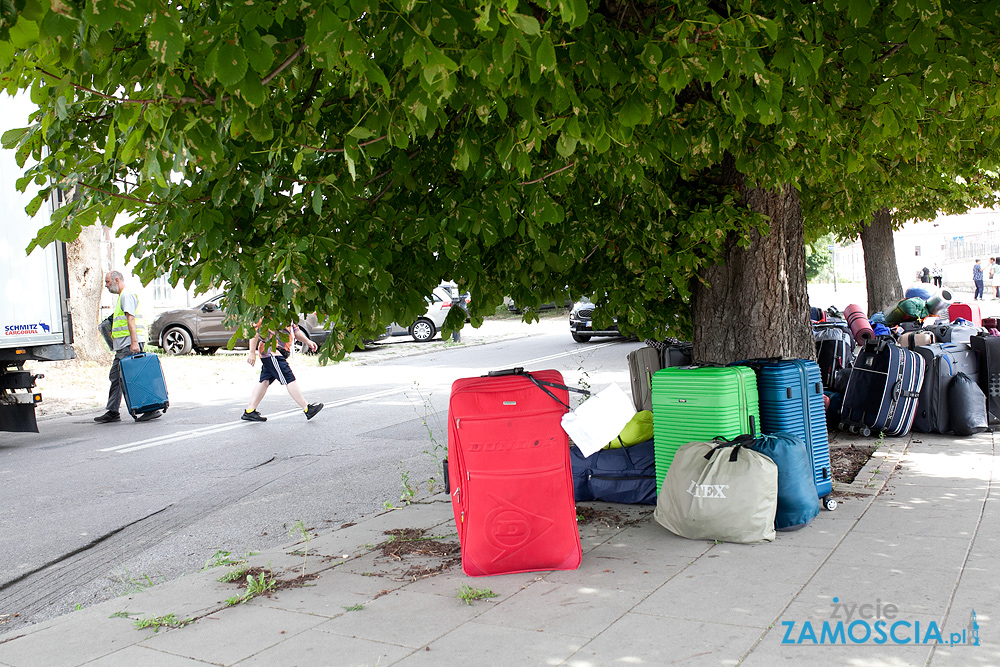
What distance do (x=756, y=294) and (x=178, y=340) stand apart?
18889mm

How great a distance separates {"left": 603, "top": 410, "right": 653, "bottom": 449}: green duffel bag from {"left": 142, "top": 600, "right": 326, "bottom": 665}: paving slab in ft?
8.87

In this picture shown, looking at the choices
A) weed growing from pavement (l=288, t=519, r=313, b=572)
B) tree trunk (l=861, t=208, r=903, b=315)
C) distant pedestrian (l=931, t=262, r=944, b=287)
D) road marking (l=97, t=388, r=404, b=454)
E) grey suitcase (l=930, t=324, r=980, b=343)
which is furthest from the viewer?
distant pedestrian (l=931, t=262, r=944, b=287)

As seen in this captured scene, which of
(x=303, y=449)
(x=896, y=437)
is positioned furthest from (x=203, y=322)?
(x=896, y=437)

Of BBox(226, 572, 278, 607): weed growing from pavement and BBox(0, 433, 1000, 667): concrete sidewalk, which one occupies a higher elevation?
BBox(226, 572, 278, 607): weed growing from pavement

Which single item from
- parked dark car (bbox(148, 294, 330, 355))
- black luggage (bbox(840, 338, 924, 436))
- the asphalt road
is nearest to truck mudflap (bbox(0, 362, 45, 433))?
the asphalt road

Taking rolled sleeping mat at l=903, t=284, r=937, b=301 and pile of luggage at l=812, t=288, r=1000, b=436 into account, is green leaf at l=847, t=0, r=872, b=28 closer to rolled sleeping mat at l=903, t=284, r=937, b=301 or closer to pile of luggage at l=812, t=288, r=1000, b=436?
pile of luggage at l=812, t=288, r=1000, b=436

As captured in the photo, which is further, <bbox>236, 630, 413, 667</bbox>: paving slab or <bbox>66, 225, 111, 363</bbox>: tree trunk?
<bbox>66, 225, 111, 363</bbox>: tree trunk

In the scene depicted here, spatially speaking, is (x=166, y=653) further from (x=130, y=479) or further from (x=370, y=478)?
(x=130, y=479)

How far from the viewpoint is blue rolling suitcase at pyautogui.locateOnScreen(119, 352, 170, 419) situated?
11.2m

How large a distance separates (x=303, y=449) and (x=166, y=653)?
18.6 feet

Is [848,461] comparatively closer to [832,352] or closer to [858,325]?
[832,352]

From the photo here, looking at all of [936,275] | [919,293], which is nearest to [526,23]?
[919,293]

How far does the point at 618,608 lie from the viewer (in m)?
3.88

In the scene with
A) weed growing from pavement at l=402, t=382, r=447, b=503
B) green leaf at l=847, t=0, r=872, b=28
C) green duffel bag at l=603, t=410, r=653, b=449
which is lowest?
weed growing from pavement at l=402, t=382, r=447, b=503
